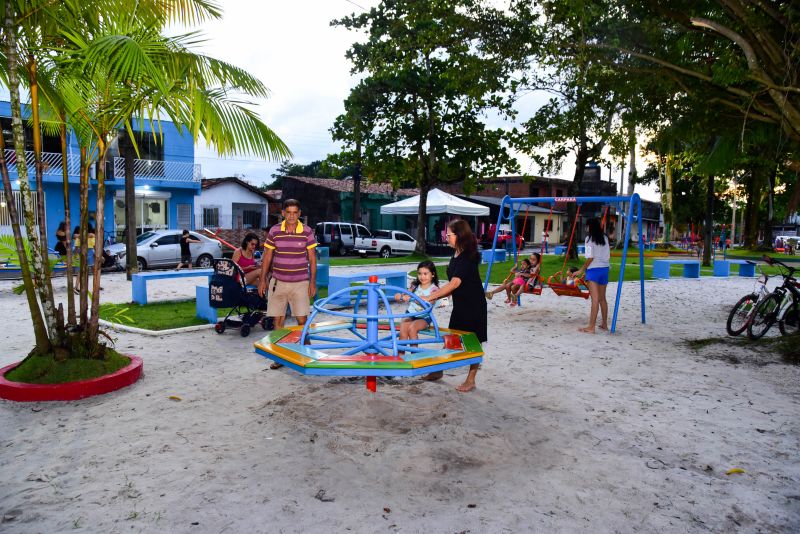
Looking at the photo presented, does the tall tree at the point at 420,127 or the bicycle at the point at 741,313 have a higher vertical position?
the tall tree at the point at 420,127

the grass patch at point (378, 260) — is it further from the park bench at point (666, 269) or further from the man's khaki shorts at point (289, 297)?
the man's khaki shorts at point (289, 297)

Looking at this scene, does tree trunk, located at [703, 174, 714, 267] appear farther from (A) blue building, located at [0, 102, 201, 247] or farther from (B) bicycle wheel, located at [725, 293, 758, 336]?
(A) blue building, located at [0, 102, 201, 247]

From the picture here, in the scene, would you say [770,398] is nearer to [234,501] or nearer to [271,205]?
[234,501]

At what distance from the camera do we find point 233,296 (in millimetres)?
8211

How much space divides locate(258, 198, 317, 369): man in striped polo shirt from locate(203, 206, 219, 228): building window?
2776 cm

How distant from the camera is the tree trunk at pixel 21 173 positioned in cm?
511

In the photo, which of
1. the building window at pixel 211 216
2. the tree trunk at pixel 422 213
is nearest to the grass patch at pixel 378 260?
the tree trunk at pixel 422 213

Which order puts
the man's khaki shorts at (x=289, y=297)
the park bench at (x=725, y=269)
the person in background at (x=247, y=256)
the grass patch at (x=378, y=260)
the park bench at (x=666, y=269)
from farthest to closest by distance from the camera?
the grass patch at (x=378, y=260)
the park bench at (x=725, y=269)
the park bench at (x=666, y=269)
the person in background at (x=247, y=256)
the man's khaki shorts at (x=289, y=297)

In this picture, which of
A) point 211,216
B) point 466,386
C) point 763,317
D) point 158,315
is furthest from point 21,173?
point 211,216

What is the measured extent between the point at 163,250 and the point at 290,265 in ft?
48.0

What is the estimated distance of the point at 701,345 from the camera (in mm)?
8148

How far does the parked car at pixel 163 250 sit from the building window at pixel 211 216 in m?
12.6

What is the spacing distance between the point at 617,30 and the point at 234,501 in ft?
30.6

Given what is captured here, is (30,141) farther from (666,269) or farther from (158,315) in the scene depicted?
(666,269)
